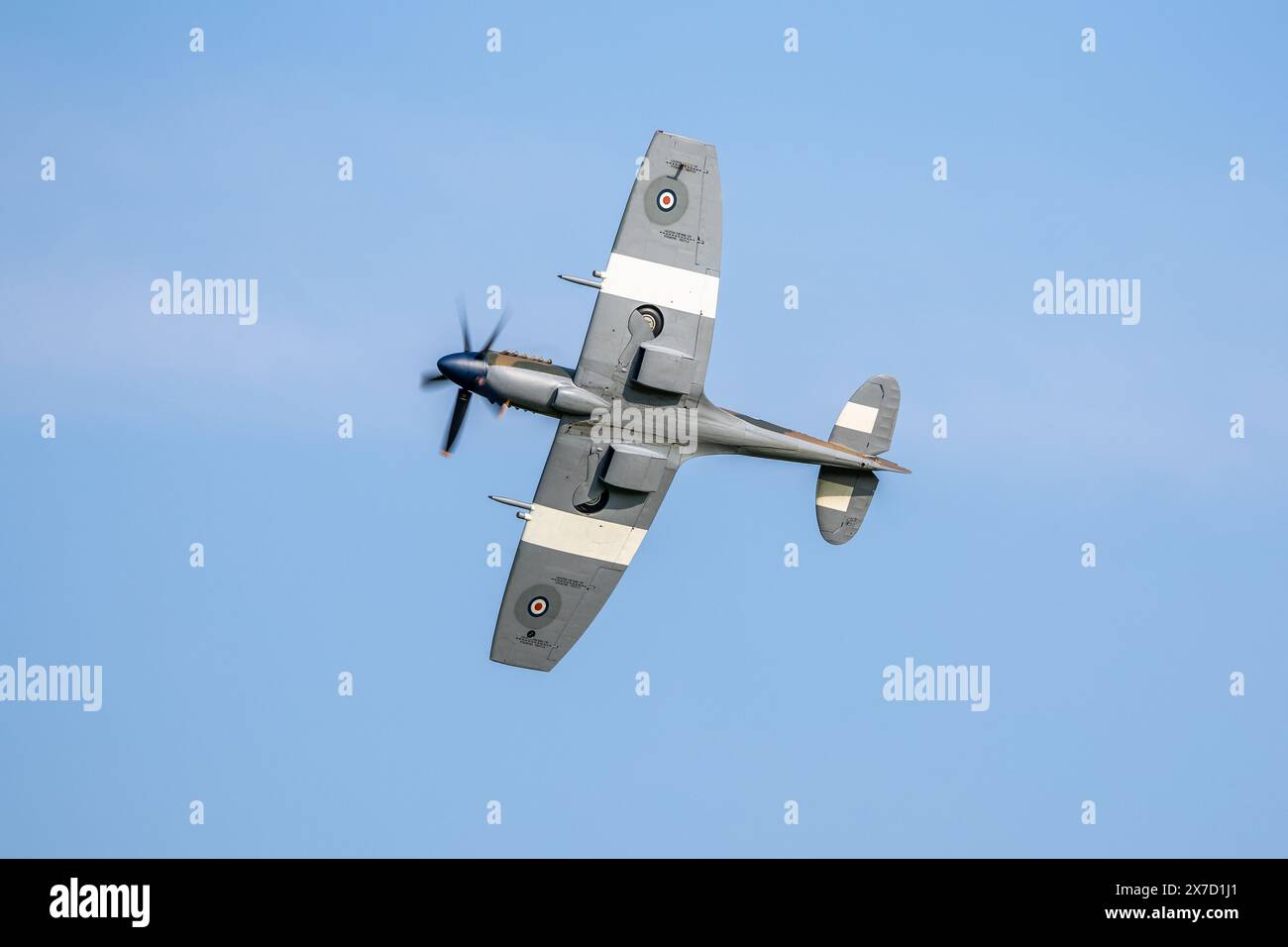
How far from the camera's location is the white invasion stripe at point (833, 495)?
135ft

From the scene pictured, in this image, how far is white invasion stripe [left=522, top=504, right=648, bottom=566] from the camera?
40594 mm

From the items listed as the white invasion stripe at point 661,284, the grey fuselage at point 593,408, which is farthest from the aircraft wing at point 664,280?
the grey fuselage at point 593,408

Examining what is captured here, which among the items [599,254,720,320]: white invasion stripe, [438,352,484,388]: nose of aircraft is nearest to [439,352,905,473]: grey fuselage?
[438,352,484,388]: nose of aircraft

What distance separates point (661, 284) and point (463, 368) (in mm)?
4265

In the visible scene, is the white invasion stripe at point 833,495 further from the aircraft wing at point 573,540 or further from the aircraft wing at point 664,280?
the aircraft wing at point 664,280

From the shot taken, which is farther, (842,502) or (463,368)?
(842,502)

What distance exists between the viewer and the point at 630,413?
39750 mm

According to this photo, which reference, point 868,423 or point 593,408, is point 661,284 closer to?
point 593,408

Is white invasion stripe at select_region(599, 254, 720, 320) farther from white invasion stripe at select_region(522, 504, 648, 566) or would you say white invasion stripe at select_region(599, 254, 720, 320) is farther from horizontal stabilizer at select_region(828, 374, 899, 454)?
white invasion stripe at select_region(522, 504, 648, 566)

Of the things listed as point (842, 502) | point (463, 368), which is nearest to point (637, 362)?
point (463, 368)

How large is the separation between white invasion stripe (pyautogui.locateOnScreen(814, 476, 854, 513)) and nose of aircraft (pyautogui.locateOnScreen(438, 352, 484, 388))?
7.49 m

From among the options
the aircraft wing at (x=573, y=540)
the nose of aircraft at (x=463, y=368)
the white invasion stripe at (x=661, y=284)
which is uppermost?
the white invasion stripe at (x=661, y=284)

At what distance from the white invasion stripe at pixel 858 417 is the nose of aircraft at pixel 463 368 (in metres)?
7.64
